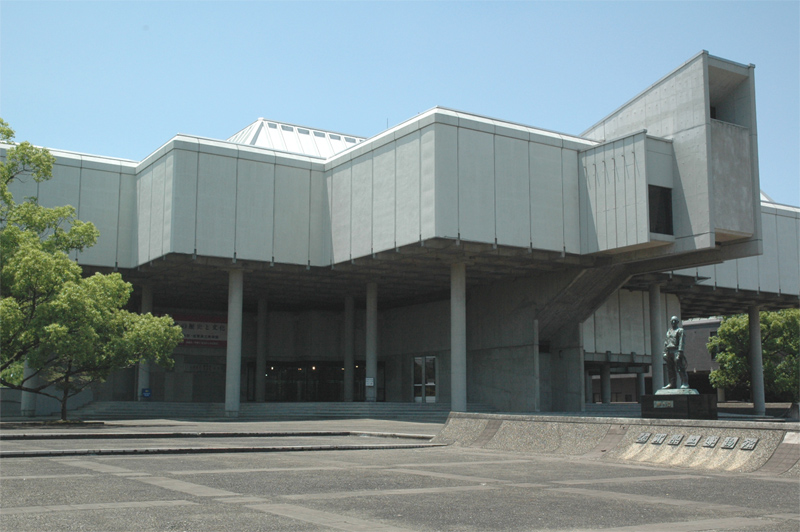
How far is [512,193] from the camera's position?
41.3 metres

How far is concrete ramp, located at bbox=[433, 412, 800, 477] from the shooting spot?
14445 millimetres

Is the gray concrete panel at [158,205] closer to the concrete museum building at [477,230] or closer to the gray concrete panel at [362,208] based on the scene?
the concrete museum building at [477,230]

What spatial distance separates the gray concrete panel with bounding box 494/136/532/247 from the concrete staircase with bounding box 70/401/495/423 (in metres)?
11.1

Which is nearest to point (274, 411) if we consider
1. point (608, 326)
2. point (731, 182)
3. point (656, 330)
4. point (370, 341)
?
point (370, 341)

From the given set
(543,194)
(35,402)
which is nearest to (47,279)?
(35,402)

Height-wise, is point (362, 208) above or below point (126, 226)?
above

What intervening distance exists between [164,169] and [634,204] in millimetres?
25060

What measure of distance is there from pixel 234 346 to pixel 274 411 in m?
4.63

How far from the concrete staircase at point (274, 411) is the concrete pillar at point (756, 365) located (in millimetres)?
23075

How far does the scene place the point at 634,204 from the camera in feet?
130

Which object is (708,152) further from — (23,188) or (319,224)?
(23,188)

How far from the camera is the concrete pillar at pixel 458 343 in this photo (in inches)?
1703

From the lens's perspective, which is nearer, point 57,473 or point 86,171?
point 57,473

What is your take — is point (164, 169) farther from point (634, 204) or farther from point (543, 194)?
point (634, 204)
